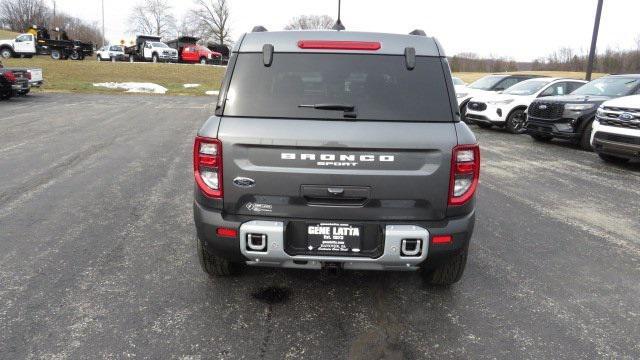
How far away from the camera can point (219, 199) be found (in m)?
3.09

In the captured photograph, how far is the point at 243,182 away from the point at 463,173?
1.39 m

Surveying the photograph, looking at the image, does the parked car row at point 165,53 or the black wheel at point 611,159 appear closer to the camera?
the black wheel at point 611,159

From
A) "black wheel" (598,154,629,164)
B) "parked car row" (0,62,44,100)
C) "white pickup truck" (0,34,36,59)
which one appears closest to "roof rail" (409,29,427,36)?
"black wheel" (598,154,629,164)

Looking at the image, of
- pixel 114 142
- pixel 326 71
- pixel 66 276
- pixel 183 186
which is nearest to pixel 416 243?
pixel 326 71

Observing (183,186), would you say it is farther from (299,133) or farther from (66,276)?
(299,133)

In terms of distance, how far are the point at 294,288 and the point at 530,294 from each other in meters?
1.81

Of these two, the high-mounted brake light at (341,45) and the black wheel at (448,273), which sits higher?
the high-mounted brake light at (341,45)

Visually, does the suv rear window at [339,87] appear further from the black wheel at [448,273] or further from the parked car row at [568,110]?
the parked car row at [568,110]

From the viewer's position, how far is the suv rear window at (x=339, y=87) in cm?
308

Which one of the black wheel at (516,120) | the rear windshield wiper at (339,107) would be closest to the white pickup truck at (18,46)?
the black wheel at (516,120)

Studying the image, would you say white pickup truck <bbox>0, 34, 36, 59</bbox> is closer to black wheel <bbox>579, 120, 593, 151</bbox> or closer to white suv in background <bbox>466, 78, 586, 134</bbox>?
white suv in background <bbox>466, 78, 586, 134</bbox>

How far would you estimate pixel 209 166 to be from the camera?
307 cm

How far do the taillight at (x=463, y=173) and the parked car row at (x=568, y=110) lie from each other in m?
6.87

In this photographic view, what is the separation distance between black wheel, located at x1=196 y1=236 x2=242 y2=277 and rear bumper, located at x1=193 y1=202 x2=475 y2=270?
1.44 feet
